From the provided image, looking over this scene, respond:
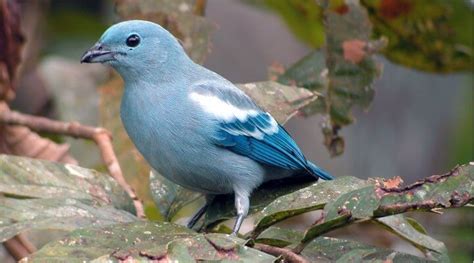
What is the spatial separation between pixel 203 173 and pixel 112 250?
87cm

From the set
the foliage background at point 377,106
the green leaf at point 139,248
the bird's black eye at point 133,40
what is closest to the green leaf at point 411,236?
the green leaf at point 139,248

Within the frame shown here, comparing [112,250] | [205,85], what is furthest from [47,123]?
[112,250]

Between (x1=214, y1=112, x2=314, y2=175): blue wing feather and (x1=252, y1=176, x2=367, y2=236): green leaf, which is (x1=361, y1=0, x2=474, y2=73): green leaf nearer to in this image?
(x1=214, y1=112, x2=314, y2=175): blue wing feather

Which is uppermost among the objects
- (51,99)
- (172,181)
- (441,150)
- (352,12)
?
(352,12)

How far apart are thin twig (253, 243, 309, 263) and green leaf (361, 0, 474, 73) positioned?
191 cm

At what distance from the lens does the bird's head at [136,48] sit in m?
3.36

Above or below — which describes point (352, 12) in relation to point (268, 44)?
above

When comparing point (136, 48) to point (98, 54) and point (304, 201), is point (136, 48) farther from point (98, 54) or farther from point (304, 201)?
point (304, 201)

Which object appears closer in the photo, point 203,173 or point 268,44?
point 203,173

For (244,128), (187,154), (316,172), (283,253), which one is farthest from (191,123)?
(283,253)

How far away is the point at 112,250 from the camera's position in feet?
7.77

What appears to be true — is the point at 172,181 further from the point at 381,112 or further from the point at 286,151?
the point at 381,112

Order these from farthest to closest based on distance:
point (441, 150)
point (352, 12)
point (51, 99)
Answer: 1. point (441, 150)
2. point (51, 99)
3. point (352, 12)

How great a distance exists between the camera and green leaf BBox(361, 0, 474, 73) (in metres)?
4.25
